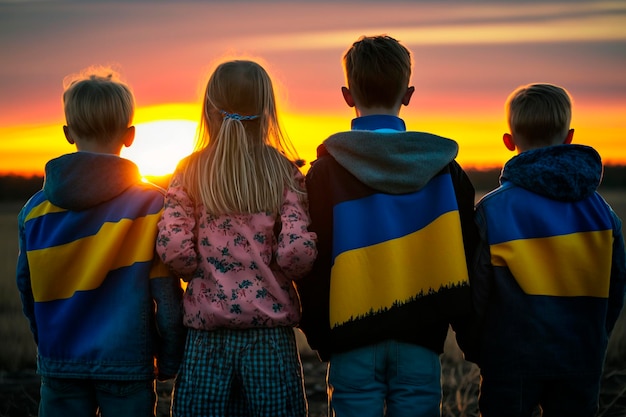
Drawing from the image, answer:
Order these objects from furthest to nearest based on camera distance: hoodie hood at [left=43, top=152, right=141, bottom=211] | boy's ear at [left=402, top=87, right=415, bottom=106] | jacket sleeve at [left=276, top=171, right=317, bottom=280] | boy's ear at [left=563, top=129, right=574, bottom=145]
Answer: boy's ear at [left=563, top=129, right=574, bottom=145] → boy's ear at [left=402, top=87, right=415, bottom=106] → hoodie hood at [left=43, top=152, right=141, bottom=211] → jacket sleeve at [left=276, top=171, right=317, bottom=280]

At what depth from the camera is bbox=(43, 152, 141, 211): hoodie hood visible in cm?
345

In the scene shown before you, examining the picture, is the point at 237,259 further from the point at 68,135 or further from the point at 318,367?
the point at 318,367

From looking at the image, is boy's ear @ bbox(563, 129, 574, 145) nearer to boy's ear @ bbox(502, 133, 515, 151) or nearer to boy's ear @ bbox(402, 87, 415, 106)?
boy's ear @ bbox(502, 133, 515, 151)

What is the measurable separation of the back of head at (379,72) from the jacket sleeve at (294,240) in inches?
23.0

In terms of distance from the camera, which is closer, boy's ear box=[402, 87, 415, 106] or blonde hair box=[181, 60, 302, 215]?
blonde hair box=[181, 60, 302, 215]

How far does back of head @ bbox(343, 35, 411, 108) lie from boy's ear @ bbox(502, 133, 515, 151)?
0.58m

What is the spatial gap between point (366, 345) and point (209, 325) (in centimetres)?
69

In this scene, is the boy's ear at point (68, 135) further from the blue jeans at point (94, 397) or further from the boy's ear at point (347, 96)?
the boy's ear at point (347, 96)

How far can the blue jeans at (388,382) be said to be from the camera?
3.34m

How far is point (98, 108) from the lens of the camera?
351cm

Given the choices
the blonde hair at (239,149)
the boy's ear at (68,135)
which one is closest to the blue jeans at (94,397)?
the blonde hair at (239,149)

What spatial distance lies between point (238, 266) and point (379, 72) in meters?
1.08

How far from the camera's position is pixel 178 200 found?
11.1ft

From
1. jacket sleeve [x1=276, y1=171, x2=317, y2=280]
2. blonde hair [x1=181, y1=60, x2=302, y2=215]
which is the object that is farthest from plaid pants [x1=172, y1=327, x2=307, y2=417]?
blonde hair [x1=181, y1=60, x2=302, y2=215]
